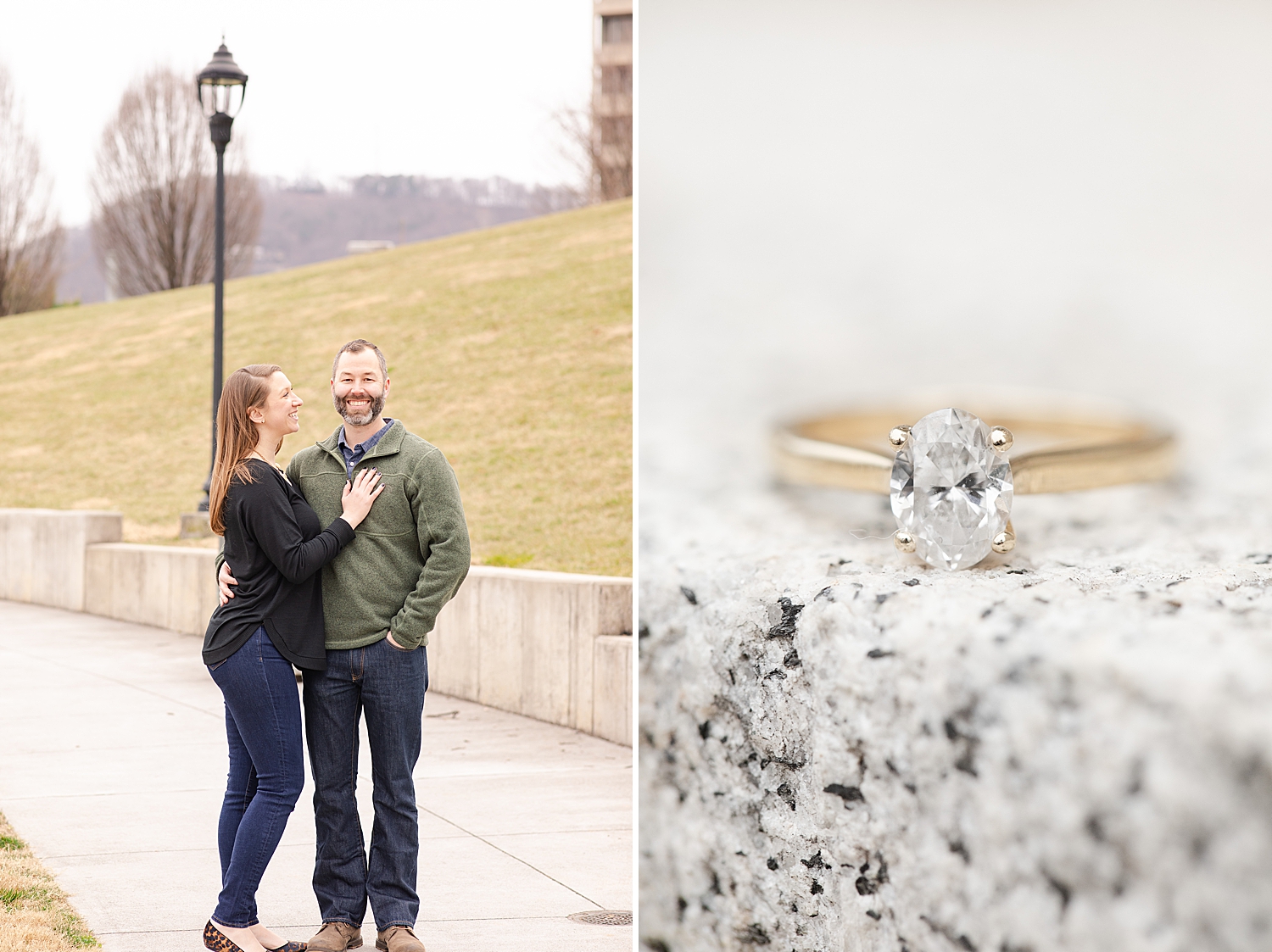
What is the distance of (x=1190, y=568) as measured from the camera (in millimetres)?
1335

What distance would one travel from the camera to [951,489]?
50.9 inches

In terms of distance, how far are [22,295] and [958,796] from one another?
4009 cm

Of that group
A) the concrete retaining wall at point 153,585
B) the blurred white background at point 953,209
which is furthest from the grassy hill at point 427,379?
the blurred white background at point 953,209

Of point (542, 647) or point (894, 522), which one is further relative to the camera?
point (542, 647)

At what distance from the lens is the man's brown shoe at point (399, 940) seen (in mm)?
2959

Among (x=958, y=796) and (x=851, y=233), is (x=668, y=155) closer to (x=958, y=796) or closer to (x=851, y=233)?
(x=851, y=233)

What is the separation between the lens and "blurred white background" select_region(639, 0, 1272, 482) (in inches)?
69.0

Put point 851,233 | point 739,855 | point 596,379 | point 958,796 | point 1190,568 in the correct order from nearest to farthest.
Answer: point 958,796 → point 739,855 → point 1190,568 → point 851,233 → point 596,379

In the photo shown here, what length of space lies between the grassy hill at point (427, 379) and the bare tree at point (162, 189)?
1282cm

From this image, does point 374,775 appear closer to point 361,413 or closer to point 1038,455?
point 361,413

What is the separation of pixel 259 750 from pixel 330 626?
33 centimetres

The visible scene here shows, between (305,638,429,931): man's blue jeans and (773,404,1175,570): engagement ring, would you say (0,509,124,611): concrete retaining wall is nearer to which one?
(305,638,429,931): man's blue jeans

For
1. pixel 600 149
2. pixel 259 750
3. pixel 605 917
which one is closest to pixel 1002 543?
pixel 259 750

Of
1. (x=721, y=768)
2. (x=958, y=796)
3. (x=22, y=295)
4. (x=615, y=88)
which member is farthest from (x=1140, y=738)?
(x=615, y=88)
